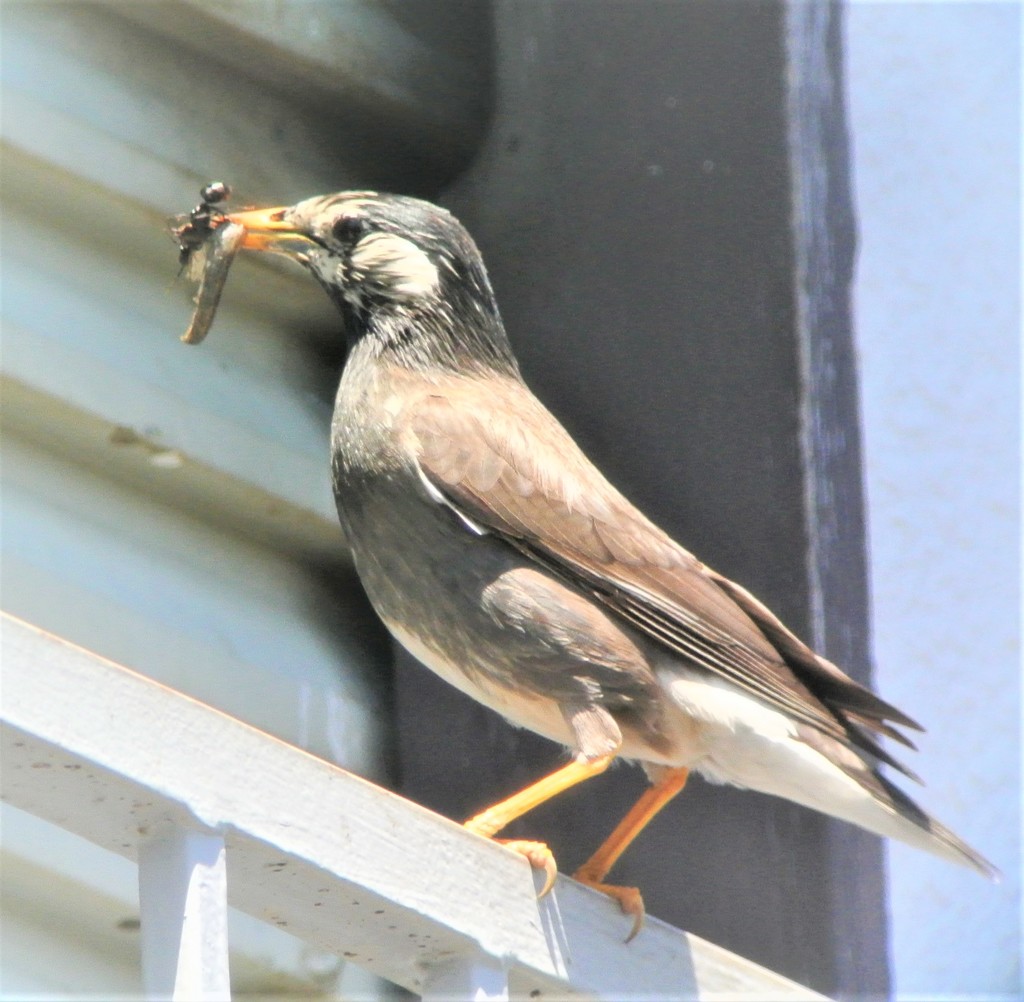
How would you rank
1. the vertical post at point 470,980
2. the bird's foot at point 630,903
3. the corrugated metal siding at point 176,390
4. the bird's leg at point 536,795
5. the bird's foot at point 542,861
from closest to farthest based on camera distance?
1. the vertical post at point 470,980
2. the bird's foot at point 542,861
3. the bird's foot at point 630,903
4. the bird's leg at point 536,795
5. the corrugated metal siding at point 176,390

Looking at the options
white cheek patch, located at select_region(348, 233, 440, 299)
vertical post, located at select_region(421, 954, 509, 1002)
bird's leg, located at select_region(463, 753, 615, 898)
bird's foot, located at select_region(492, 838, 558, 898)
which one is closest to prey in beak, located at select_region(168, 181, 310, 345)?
white cheek patch, located at select_region(348, 233, 440, 299)

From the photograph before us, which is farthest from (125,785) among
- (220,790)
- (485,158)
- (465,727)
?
(485,158)

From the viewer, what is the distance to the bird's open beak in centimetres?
283

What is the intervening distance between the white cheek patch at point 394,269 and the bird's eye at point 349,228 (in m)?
0.02

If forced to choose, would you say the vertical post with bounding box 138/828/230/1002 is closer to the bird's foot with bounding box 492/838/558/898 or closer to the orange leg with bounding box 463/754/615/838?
the bird's foot with bounding box 492/838/558/898

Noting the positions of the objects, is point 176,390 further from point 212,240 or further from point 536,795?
point 536,795

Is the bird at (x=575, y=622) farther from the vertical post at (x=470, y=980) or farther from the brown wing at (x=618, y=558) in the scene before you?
the vertical post at (x=470, y=980)

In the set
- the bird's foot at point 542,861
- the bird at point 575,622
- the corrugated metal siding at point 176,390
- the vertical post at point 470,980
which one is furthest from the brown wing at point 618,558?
the vertical post at point 470,980

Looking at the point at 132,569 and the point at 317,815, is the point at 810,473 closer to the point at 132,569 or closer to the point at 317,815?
the point at 132,569

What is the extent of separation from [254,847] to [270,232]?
146 centimetres

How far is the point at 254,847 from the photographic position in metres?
1.65

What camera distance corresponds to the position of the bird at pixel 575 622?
2.54 meters

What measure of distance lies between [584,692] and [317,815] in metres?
0.89

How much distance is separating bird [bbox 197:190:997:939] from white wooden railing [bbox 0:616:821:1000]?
0.54 metres
